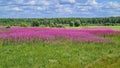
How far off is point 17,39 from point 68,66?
439 inches

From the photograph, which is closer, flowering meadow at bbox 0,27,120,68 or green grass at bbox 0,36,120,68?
green grass at bbox 0,36,120,68

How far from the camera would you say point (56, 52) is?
68.0ft

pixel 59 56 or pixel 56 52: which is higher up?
pixel 59 56

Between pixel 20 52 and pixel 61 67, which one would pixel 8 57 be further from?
pixel 61 67

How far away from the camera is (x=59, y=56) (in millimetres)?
19328

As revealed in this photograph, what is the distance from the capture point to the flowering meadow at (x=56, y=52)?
1619 centimetres

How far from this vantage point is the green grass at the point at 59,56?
15.9 meters

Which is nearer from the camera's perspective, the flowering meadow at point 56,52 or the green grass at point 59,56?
the green grass at point 59,56

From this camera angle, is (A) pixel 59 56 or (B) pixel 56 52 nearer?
(A) pixel 59 56

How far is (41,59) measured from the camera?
58.9 ft

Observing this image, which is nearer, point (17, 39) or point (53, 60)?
point (53, 60)

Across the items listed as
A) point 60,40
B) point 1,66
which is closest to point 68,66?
point 1,66

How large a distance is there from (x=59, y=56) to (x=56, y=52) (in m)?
1.41

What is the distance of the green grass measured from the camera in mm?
15938
